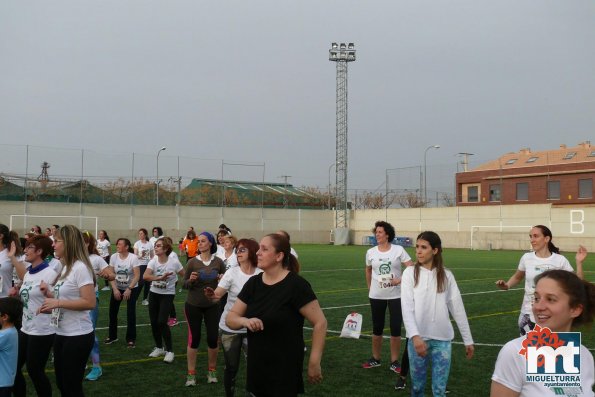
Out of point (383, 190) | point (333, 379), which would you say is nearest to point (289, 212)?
point (383, 190)

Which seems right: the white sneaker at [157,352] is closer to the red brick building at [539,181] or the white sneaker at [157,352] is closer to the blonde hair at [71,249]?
the blonde hair at [71,249]

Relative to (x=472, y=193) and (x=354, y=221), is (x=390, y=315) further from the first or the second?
(x=472, y=193)

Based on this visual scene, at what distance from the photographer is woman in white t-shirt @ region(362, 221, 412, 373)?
9250 millimetres

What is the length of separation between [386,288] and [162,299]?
345 cm

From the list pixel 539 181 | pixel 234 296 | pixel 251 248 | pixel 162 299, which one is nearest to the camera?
pixel 251 248

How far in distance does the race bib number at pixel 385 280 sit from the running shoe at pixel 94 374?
4.09m

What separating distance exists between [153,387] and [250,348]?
4247 millimetres

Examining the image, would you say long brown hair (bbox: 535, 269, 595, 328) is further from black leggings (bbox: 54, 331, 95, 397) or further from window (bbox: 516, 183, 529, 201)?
window (bbox: 516, 183, 529, 201)

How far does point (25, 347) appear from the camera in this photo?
6.50 m

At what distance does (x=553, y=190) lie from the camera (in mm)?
59625

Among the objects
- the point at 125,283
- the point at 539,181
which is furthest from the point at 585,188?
the point at 125,283

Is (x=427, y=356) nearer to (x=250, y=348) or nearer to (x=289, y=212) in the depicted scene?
(x=250, y=348)

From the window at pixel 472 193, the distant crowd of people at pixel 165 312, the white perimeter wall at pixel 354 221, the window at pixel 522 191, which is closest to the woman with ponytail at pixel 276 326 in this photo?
the distant crowd of people at pixel 165 312

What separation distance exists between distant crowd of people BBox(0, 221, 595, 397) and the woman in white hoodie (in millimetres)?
10
